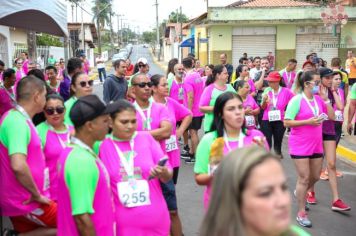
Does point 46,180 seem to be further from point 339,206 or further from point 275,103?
point 275,103

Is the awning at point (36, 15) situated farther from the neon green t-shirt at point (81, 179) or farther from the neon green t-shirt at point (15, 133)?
the neon green t-shirt at point (81, 179)

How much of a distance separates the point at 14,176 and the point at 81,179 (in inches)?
47.9

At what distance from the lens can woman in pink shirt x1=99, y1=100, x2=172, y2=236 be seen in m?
3.29

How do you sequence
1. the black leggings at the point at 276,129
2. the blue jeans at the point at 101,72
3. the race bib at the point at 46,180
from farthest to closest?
the blue jeans at the point at 101,72 → the black leggings at the point at 276,129 → the race bib at the point at 46,180

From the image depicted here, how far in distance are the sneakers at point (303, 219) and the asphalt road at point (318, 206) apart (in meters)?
0.08

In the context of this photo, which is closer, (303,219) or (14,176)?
(14,176)

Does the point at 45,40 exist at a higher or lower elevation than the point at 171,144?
higher

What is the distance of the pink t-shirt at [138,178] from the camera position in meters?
3.30

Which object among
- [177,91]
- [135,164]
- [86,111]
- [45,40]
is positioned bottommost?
[135,164]

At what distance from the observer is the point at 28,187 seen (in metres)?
3.68

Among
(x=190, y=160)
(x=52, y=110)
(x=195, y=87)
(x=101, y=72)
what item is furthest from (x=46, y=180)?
(x=101, y=72)

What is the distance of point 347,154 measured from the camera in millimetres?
9508

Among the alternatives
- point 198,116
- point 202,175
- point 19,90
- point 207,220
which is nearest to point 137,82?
point 19,90

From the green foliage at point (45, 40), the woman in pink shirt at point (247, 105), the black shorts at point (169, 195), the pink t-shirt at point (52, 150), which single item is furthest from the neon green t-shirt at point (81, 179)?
the green foliage at point (45, 40)
